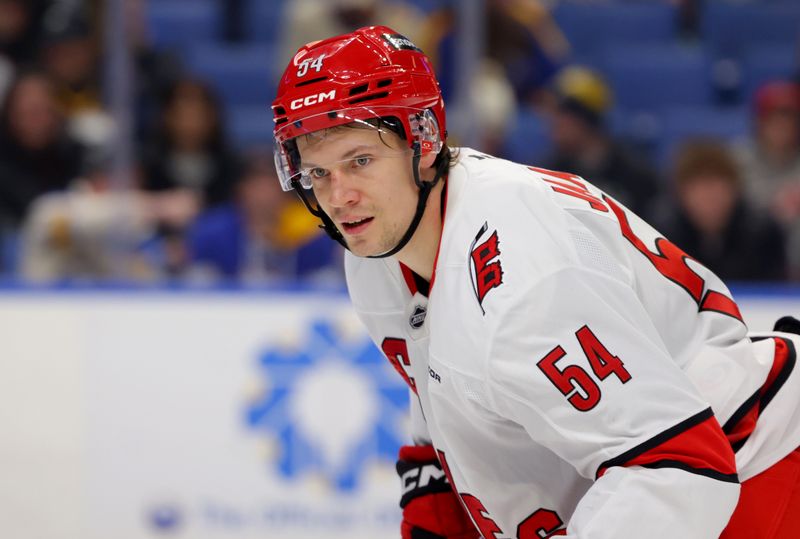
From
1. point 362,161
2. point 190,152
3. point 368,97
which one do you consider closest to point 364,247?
point 362,161

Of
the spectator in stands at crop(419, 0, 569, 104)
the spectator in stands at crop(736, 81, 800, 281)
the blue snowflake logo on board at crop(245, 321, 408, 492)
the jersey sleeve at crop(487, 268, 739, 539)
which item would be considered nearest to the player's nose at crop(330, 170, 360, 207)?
the jersey sleeve at crop(487, 268, 739, 539)

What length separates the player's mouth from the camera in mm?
2006

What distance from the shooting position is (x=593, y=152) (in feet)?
15.0

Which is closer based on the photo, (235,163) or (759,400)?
(759,400)

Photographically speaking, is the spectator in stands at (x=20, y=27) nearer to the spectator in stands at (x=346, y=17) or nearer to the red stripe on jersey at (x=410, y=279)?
the spectator in stands at (x=346, y=17)

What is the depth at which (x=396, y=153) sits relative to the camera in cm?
200

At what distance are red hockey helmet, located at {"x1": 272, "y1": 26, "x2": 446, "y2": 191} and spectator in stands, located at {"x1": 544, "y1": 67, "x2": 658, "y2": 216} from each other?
2.48 m

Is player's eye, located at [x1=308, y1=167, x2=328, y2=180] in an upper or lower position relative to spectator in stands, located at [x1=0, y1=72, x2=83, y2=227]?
lower

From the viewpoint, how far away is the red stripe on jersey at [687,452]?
64.5 inches

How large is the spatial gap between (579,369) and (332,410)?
2.62 m

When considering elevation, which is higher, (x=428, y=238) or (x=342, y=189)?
(x=342, y=189)

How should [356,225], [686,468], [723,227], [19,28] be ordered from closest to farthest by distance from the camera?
1. [686,468]
2. [356,225]
3. [723,227]
4. [19,28]

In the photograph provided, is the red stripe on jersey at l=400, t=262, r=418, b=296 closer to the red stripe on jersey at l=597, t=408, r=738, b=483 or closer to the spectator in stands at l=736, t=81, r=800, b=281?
the red stripe on jersey at l=597, t=408, r=738, b=483

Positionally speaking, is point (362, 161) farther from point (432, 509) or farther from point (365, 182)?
point (432, 509)
